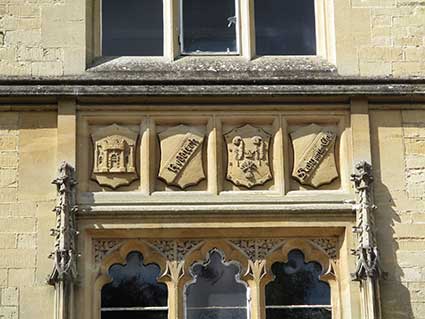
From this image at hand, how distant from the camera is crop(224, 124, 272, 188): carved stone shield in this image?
1055cm

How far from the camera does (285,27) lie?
37.1 ft

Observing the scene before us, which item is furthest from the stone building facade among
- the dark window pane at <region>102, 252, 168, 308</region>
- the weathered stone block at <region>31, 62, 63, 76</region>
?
the dark window pane at <region>102, 252, 168, 308</region>

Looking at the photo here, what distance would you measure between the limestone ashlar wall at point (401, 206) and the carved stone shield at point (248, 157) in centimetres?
98

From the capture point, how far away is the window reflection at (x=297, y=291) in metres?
10.4

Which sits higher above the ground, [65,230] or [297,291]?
[65,230]

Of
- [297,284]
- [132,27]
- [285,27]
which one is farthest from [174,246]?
[285,27]

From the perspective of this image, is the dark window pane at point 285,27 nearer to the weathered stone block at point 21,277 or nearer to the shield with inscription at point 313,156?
the shield with inscription at point 313,156

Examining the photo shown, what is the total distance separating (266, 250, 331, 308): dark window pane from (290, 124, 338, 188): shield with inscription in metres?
0.67

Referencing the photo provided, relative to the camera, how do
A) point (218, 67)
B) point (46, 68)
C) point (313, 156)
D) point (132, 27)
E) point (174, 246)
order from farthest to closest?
point (132, 27) < point (218, 67) < point (46, 68) < point (313, 156) < point (174, 246)

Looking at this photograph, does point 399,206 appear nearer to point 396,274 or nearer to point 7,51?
→ point 396,274

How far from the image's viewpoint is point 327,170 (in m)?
10.6

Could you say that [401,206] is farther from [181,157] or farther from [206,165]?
[181,157]

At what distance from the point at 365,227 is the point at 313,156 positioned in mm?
844

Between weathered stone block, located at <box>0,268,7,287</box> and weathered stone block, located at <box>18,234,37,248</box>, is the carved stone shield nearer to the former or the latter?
weathered stone block, located at <box>18,234,37,248</box>
